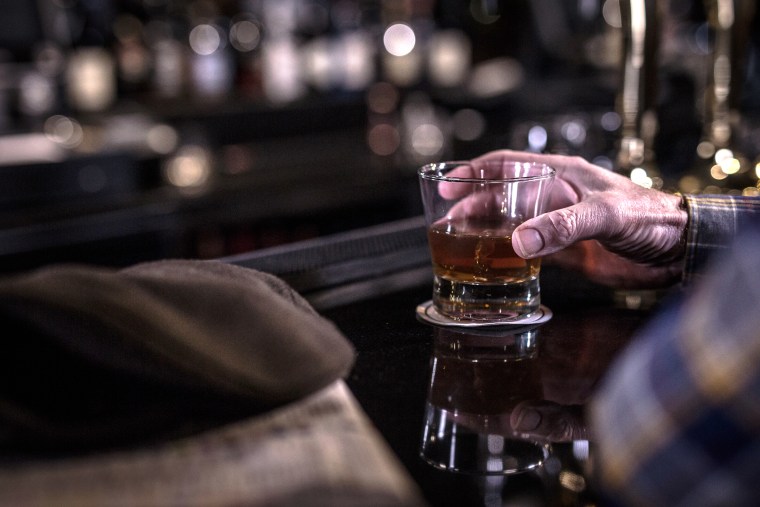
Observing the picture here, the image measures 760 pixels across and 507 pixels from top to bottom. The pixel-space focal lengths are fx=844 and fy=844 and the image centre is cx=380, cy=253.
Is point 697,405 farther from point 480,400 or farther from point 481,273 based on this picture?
point 481,273

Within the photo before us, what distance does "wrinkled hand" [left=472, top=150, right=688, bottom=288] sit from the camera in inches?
27.9

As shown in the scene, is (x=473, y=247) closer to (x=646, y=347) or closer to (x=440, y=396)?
(x=440, y=396)

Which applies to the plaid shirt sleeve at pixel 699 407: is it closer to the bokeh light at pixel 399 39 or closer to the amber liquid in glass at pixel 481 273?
the amber liquid in glass at pixel 481 273

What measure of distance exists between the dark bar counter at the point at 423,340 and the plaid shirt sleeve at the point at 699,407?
75mm

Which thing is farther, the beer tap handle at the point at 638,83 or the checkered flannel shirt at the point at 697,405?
the beer tap handle at the point at 638,83

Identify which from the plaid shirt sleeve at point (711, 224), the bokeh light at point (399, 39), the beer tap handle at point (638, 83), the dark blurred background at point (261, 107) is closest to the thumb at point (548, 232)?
the plaid shirt sleeve at point (711, 224)

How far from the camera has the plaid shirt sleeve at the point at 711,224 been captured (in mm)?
813

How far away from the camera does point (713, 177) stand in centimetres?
128

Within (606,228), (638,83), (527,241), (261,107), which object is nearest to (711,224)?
(606,228)

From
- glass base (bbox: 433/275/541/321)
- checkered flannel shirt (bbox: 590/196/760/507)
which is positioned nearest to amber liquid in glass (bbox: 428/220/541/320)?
glass base (bbox: 433/275/541/321)

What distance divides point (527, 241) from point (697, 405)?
0.34 m

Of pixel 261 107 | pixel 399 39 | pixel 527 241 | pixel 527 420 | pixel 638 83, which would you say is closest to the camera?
pixel 527 420

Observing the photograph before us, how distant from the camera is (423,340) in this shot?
0.71 m

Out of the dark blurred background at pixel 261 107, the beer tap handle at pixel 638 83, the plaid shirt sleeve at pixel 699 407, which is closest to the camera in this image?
the plaid shirt sleeve at pixel 699 407
